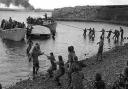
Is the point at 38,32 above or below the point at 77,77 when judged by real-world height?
below

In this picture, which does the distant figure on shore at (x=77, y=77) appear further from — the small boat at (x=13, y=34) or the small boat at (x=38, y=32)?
the small boat at (x=38, y=32)

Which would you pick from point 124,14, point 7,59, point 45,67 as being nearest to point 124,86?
point 45,67

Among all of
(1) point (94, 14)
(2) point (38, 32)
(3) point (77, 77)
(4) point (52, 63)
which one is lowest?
(2) point (38, 32)

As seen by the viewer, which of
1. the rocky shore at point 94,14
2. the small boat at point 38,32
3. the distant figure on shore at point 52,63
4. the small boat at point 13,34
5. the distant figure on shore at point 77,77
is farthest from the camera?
the rocky shore at point 94,14

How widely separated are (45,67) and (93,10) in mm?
121427

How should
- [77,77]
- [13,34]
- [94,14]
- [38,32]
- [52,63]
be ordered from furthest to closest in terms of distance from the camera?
[94,14] → [38,32] → [13,34] → [52,63] → [77,77]

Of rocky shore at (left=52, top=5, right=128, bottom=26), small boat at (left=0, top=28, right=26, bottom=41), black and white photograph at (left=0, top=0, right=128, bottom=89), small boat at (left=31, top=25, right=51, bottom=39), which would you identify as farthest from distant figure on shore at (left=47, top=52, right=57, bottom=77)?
rocky shore at (left=52, top=5, right=128, bottom=26)

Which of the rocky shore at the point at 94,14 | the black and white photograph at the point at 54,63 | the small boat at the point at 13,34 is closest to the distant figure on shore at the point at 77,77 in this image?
the black and white photograph at the point at 54,63

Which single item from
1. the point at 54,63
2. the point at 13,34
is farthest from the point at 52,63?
the point at 13,34

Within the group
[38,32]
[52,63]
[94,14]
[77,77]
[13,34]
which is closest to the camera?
[77,77]

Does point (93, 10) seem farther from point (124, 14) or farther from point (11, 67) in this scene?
point (11, 67)

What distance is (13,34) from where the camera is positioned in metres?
44.8

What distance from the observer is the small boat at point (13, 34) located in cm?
4434

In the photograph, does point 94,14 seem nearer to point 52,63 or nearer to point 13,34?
point 13,34
